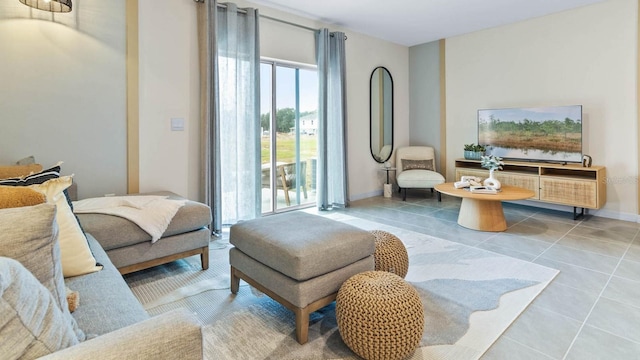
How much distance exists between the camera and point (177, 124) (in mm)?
3619

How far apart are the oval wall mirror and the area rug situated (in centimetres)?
290

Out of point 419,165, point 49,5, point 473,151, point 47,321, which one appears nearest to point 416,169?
point 419,165

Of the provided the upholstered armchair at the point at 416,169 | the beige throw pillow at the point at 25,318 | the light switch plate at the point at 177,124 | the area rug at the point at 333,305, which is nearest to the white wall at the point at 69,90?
the light switch plate at the point at 177,124

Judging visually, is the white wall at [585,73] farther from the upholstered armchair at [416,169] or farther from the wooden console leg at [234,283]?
the wooden console leg at [234,283]

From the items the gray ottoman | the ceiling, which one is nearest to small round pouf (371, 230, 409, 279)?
the gray ottoman

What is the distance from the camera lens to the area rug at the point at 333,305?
177cm

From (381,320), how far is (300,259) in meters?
0.49

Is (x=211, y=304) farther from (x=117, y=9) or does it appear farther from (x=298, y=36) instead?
(x=298, y=36)

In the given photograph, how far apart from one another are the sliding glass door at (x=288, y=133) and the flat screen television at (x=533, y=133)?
8.75 feet

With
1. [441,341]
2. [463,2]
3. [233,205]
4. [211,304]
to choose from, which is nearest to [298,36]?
[463,2]

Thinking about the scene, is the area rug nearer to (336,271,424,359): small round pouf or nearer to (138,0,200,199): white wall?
(336,271,424,359): small round pouf

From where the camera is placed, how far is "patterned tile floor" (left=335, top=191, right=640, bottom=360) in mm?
1790

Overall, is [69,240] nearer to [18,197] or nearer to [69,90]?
[18,197]

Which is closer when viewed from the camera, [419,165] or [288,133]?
[288,133]
